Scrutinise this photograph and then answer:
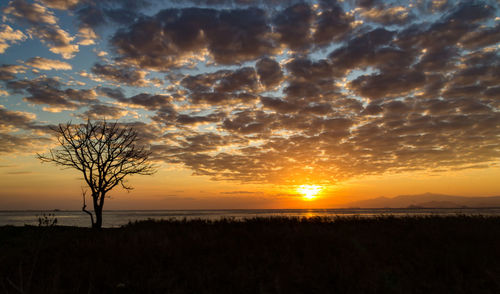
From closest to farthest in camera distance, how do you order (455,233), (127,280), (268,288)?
(268,288)
(127,280)
(455,233)

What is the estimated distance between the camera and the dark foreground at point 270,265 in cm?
657

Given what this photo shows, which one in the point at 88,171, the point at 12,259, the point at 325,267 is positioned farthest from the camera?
the point at 88,171

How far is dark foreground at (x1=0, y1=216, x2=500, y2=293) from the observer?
21.6ft

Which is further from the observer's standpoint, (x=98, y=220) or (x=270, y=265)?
(x=98, y=220)

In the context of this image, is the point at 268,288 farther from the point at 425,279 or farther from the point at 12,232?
the point at 12,232

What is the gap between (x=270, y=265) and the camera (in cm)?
818

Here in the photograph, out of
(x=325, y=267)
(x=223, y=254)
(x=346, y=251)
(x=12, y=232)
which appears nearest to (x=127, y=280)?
(x=223, y=254)

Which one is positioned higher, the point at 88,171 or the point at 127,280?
the point at 88,171

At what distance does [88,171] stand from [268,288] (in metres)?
18.2

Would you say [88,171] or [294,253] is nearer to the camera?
[294,253]

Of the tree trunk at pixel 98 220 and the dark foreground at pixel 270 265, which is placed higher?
the tree trunk at pixel 98 220

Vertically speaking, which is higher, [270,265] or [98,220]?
[98,220]

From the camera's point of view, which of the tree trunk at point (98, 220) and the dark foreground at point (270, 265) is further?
the tree trunk at point (98, 220)

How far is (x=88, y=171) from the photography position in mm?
A: 20438
